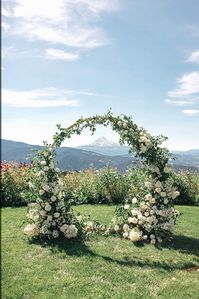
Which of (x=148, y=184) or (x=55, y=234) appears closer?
(x=55, y=234)

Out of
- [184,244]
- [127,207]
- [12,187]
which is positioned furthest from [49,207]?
[12,187]

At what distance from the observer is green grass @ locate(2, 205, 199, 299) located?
766 cm

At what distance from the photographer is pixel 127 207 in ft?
39.7

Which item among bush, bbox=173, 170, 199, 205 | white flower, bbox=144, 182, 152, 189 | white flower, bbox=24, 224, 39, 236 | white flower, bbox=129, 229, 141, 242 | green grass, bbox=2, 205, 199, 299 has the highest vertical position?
white flower, bbox=144, 182, 152, 189

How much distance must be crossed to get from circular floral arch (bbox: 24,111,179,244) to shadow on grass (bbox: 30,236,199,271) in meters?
0.35

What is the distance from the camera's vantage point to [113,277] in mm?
8398

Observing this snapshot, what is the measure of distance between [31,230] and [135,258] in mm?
2835

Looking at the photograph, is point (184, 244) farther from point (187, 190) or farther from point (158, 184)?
point (187, 190)

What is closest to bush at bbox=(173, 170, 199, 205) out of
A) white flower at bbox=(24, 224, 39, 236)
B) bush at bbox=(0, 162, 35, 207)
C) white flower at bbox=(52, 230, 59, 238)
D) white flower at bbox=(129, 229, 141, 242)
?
bush at bbox=(0, 162, 35, 207)

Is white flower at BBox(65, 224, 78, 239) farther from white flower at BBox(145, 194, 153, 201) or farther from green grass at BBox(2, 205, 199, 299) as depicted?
white flower at BBox(145, 194, 153, 201)

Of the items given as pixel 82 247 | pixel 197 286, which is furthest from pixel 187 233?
pixel 197 286

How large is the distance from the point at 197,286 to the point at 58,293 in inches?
105

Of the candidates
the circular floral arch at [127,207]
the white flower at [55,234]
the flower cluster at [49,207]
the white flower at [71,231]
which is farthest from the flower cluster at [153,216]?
the white flower at [55,234]

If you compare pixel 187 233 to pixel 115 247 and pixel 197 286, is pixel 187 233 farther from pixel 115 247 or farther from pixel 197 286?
pixel 197 286
